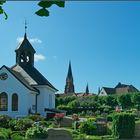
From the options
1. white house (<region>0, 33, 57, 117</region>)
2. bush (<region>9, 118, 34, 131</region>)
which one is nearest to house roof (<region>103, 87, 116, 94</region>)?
white house (<region>0, 33, 57, 117</region>)

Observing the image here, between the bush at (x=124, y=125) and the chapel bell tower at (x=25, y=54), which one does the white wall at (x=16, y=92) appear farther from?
the bush at (x=124, y=125)

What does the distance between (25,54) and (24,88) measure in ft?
18.7

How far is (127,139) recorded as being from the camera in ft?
82.0

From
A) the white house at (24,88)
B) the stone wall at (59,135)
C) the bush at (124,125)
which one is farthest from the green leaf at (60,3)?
the white house at (24,88)

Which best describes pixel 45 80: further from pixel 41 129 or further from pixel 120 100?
pixel 120 100

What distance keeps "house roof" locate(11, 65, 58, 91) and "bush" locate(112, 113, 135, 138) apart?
15438 mm

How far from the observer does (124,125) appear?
26062 millimetres

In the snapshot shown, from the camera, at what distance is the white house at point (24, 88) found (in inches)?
1503

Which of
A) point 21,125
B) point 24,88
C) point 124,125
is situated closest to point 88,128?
point 124,125

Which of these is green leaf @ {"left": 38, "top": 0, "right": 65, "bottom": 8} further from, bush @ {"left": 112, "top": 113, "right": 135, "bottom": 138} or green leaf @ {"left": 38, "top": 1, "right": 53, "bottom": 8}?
bush @ {"left": 112, "top": 113, "right": 135, "bottom": 138}

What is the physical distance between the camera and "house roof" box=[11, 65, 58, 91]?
40781 mm

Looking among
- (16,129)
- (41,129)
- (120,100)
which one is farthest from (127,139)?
(120,100)

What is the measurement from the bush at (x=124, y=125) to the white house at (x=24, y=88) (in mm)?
13491

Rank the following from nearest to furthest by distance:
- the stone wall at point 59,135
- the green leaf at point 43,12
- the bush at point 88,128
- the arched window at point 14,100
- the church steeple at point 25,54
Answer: the green leaf at point 43,12 < the stone wall at point 59,135 < the bush at point 88,128 < the arched window at point 14,100 < the church steeple at point 25,54
